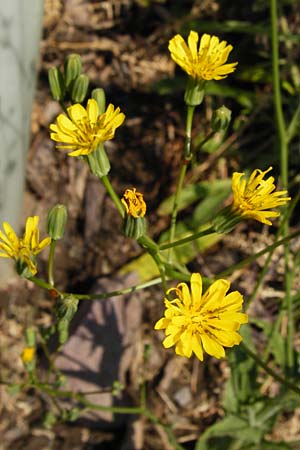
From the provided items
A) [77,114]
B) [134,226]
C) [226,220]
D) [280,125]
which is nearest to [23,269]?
[134,226]

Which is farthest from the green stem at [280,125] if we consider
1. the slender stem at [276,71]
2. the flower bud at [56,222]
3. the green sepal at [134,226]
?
the flower bud at [56,222]

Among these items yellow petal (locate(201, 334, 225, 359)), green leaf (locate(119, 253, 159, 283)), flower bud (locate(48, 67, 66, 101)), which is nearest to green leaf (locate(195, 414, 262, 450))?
green leaf (locate(119, 253, 159, 283))

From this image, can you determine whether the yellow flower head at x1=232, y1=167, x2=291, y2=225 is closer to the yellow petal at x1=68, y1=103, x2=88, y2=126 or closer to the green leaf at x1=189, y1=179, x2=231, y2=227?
the yellow petal at x1=68, y1=103, x2=88, y2=126

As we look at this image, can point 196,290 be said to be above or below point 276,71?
below

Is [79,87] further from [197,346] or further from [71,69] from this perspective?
[197,346]

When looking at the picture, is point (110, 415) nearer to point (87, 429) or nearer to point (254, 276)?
point (87, 429)

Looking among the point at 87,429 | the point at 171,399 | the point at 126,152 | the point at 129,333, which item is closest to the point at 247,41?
the point at 126,152
